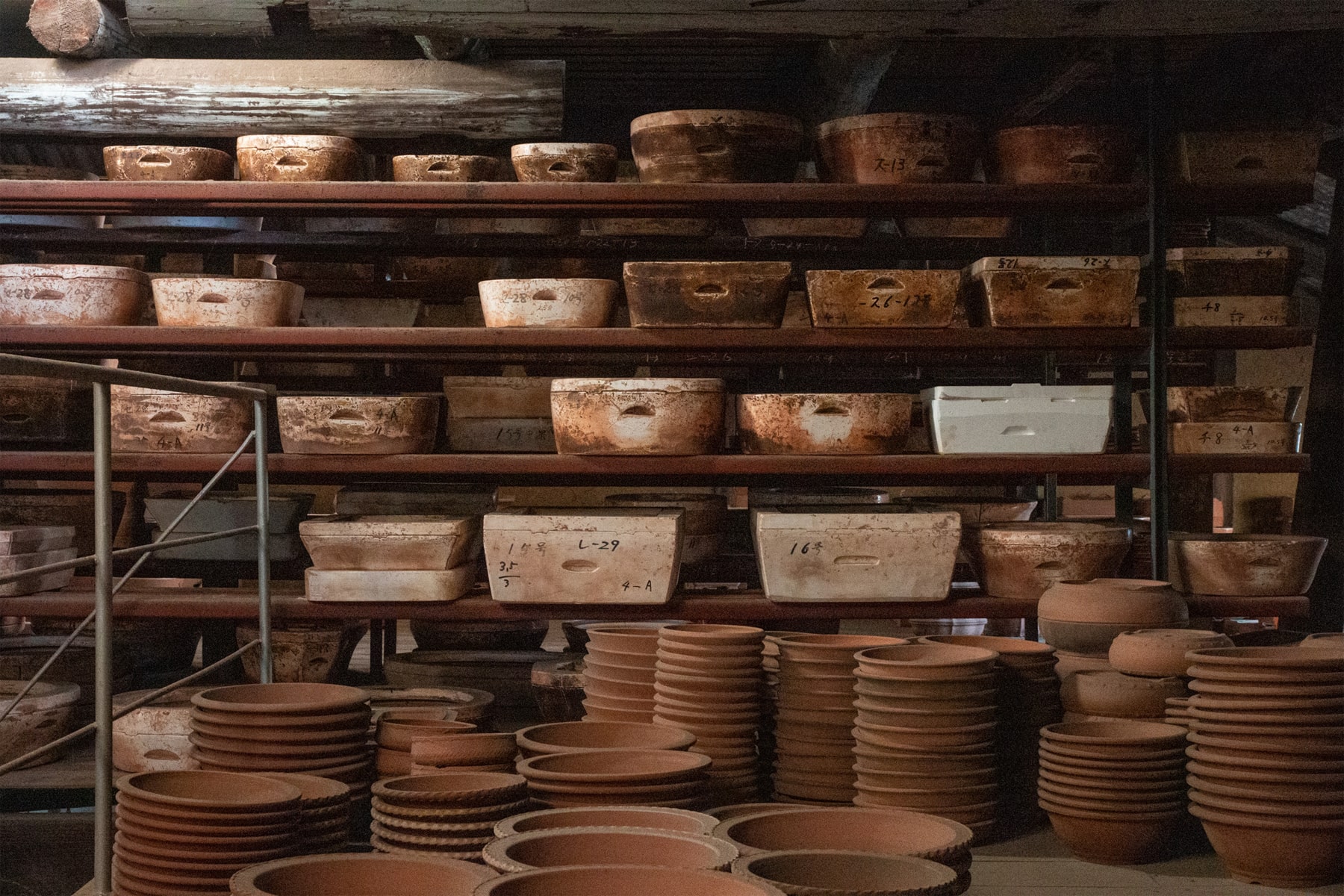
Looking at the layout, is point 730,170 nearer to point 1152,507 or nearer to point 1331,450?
point 1152,507

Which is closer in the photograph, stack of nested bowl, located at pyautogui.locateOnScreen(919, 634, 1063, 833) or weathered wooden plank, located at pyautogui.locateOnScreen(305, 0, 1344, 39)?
stack of nested bowl, located at pyautogui.locateOnScreen(919, 634, 1063, 833)

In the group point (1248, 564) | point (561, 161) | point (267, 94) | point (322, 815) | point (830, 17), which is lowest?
point (322, 815)

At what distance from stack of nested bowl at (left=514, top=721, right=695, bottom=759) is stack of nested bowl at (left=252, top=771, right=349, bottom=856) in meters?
0.42

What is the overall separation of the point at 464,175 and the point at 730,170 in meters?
0.89

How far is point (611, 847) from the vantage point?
215cm

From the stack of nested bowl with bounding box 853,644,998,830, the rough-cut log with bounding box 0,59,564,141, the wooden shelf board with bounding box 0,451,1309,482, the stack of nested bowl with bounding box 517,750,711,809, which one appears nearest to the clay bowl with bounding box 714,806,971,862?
the stack of nested bowl with bounding box 517,750,711,809

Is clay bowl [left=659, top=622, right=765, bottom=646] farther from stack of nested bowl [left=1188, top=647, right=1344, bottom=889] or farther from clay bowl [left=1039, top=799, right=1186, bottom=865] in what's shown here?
stack of nested bowl [left=1188, top=647, right=1344, bottom=889]

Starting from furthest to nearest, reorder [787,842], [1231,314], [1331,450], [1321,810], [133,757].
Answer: [1331,450]
[1231,314]
[133,757]
[1321,810]
[787,842]

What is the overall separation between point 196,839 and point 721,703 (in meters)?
1.29

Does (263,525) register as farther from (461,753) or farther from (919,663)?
(919,663)

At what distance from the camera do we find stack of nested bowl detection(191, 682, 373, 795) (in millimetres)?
2863

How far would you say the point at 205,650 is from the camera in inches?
192

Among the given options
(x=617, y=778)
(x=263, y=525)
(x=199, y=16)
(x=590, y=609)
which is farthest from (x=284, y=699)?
(x=199, y=16)

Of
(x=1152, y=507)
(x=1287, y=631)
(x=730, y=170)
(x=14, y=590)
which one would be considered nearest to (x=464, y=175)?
(x=730, y=170)
